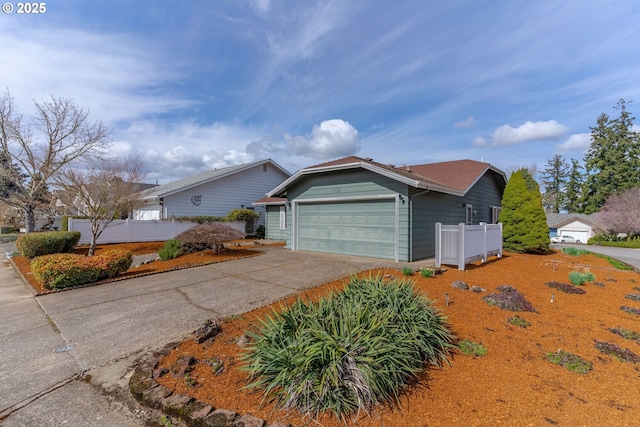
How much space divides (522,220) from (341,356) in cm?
1333

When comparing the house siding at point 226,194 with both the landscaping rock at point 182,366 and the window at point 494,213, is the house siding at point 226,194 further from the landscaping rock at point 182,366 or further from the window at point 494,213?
the landscaping rock at point 182,366

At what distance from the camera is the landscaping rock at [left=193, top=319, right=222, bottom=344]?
12.0ft

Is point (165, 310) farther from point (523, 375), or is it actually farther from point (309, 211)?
point (309, 211)

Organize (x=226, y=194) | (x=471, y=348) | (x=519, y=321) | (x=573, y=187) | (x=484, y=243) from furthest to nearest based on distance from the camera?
(x=573, y=187) < (x=226, y=194) < (x=484, y=243) < (x=519, y=321) < (x=471, y=348)

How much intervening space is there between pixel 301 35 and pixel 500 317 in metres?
9.96

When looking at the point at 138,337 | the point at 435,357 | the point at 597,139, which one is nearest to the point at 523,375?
the point at 435,357

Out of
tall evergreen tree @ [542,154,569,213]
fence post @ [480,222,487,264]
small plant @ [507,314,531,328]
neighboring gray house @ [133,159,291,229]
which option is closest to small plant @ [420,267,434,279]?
small plant @ [507,314,531,328]

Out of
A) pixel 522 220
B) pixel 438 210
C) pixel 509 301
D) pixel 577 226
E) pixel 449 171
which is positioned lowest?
pixel 509 301

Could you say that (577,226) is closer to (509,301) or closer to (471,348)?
(509,301)

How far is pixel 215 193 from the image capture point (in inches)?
744

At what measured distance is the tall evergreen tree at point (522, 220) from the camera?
12391mm

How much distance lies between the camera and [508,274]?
7559 mm

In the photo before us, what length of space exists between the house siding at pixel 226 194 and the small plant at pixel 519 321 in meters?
17.3

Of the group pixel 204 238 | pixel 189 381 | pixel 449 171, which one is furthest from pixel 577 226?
pixel 189 381
